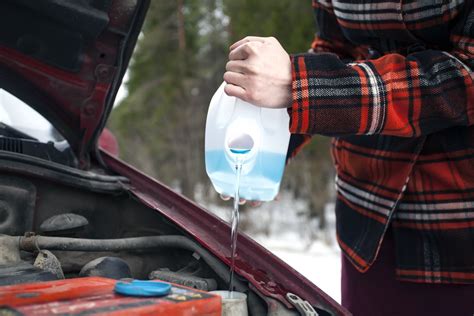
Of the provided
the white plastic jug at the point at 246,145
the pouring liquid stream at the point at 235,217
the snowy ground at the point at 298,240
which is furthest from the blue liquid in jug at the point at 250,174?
the snowy ground at the point at 298,240

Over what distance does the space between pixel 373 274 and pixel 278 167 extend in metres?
0.55

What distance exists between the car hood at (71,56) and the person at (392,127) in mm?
680

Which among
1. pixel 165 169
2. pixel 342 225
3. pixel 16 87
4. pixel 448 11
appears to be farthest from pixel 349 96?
pixel 165 169

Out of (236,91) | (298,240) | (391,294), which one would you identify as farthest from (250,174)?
(298,240)

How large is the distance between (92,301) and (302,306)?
1.85ft

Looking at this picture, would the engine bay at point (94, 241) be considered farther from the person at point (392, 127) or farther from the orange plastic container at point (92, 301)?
the person at point (392, 127)

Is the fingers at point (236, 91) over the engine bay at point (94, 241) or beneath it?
over

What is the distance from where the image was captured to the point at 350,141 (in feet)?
6.45

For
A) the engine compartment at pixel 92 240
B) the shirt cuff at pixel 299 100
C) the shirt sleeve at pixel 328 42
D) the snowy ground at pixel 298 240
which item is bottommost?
the snowy ground at pixel 298 240

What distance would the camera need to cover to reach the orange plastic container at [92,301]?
1.02 metres

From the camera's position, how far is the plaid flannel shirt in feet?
4.55

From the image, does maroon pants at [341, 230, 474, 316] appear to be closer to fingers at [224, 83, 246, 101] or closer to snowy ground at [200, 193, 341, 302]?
fingers at [224, 83, 246, 101]

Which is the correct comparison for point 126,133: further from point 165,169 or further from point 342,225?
point 342,225

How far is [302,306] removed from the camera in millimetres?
1379
